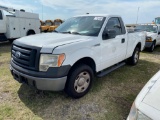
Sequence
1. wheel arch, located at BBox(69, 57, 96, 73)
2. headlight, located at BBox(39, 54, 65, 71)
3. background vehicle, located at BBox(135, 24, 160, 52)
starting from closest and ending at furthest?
headlight, located at BBox(39, 54, 65, 71)
wheel arch, located at BBox(69, 57, 96, 73)
background vehicle, located at BBox(135, 24, 160, 52)

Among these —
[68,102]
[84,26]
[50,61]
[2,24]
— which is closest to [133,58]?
[84,26]

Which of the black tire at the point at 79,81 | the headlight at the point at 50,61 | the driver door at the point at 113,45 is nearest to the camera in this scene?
the headlight at the point at 50,61

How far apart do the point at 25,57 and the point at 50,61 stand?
570mm

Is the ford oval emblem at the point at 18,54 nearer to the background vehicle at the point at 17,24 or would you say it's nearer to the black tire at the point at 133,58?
the black tire at the point at 133,58

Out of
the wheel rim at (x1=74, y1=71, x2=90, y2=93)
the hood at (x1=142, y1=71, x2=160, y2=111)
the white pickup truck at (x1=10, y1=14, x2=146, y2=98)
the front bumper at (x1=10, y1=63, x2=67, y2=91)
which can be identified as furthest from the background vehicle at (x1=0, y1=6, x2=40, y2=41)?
the hood at (x1=142, y1=71, x2=160, y2=111)

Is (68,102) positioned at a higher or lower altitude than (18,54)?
lower

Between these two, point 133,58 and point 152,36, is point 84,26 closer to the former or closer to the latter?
point 133,58

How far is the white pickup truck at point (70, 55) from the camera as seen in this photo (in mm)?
2930

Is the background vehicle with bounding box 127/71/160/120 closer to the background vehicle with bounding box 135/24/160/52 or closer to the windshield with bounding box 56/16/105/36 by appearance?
the windshield with bounding box 56/16/105/36

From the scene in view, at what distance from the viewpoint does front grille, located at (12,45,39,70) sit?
9.83ft

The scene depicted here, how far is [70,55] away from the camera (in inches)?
120

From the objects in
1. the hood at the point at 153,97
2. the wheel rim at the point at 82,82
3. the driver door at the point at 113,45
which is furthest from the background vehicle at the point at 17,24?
the hood at the point at 153,97

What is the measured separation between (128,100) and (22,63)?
2.41m

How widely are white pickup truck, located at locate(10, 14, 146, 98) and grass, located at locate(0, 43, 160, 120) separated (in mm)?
317
